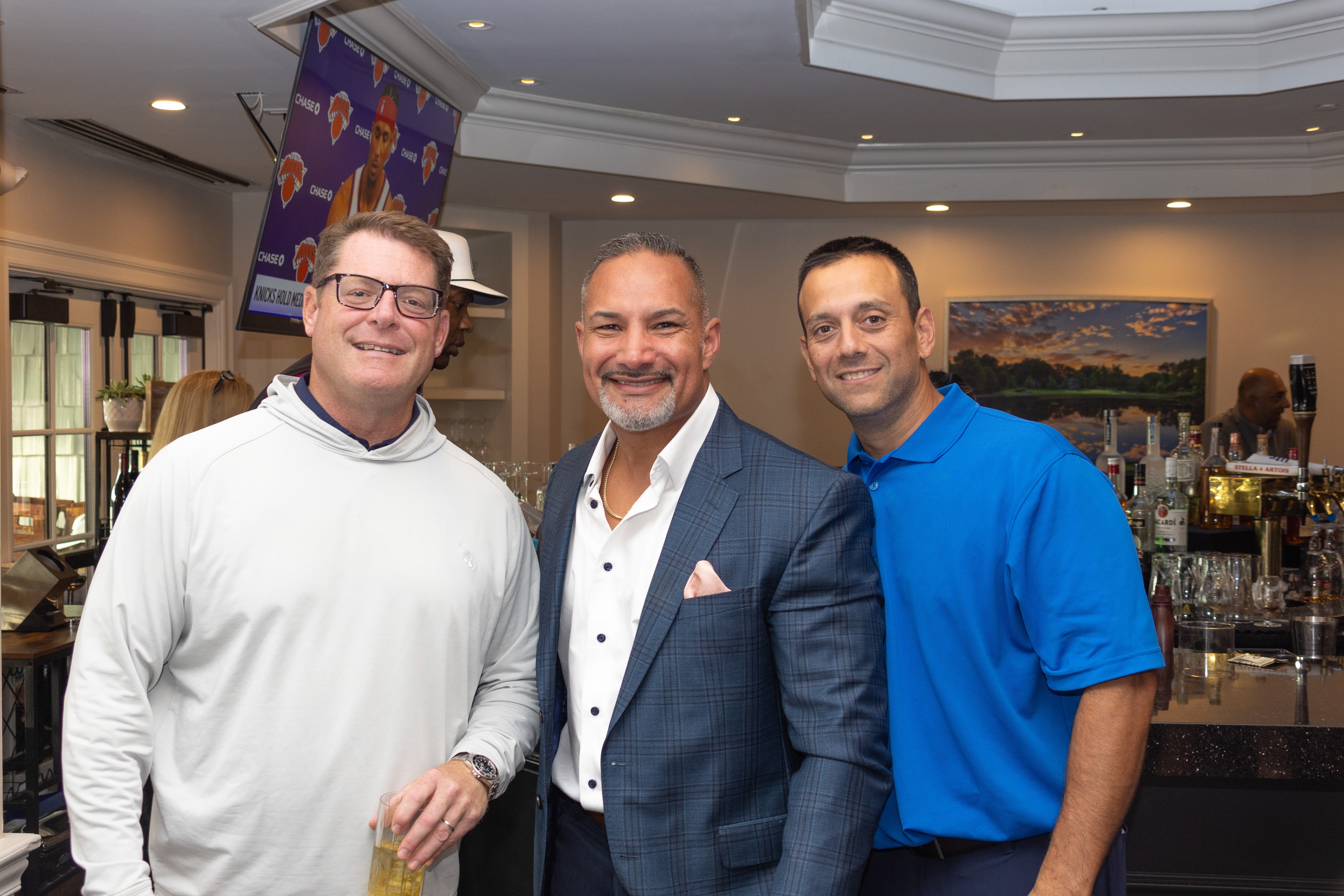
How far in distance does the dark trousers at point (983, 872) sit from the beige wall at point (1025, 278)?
17.5 ft

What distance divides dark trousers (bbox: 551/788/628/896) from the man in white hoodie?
108mm

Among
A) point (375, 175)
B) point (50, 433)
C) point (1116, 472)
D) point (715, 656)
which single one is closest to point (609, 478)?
point (715, 656)

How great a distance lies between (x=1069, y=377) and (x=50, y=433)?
575 cm

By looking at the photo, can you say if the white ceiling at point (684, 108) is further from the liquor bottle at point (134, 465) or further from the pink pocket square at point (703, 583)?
the pink pocket square at point (703, 583)

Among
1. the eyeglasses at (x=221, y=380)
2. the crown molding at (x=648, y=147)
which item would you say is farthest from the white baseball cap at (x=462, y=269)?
the crown molding at (x=648, y=147)

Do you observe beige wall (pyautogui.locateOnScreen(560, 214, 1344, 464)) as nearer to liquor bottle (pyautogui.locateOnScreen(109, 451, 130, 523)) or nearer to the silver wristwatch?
liquor bottle (pyautogui.locateOnScreen(109, 451, 130, 523))

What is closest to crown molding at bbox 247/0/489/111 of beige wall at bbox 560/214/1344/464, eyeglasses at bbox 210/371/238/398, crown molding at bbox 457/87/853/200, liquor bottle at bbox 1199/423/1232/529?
crown molding at bbox 457/87/853/200

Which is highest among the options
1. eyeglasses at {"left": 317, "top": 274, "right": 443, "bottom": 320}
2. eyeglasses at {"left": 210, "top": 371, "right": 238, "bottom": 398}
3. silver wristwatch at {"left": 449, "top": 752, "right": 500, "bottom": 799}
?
eyeglasses at {"left": 317, "top": 274, "right": 443, "bottom": 320}

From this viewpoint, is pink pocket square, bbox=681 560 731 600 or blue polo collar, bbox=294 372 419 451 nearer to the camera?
pink pocket square, bbox=681 560 731 600

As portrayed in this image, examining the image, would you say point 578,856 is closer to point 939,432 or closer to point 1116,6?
point 939,432

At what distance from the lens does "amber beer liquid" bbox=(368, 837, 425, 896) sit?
148 cm

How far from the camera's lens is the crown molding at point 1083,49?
4.21 metres

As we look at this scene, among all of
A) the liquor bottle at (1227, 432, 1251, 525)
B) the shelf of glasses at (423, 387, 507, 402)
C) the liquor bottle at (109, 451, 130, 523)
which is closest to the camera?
the liquor bottle at (1227, 432, 1251, 525)

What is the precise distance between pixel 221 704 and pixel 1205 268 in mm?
6804
